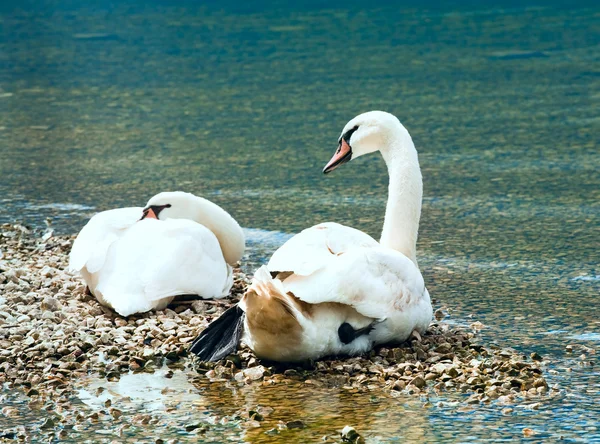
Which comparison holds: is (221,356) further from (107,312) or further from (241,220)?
(241,220)

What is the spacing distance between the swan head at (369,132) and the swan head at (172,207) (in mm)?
923

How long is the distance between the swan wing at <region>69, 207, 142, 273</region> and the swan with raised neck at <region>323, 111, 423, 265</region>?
1.31 m

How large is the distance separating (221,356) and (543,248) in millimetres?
2398

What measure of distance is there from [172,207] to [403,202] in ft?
4.41

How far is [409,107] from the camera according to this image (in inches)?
412

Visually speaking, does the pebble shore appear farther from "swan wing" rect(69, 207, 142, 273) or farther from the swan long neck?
the swan long neck

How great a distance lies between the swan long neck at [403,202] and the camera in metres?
5.04

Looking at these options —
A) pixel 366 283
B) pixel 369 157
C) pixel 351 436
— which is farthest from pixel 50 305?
pixel 369 157

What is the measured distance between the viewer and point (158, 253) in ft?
17.4

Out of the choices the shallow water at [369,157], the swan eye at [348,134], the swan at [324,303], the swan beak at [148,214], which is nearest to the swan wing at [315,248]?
the swan at [324,303]

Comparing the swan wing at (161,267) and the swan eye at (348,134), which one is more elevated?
the swan eye at (348,134)

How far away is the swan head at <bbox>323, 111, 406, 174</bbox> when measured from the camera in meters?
5.14

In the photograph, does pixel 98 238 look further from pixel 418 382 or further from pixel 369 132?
pixel 418 382

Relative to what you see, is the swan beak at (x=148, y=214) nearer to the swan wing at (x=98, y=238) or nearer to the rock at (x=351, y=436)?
the swan wing at (x=98, y=238)
